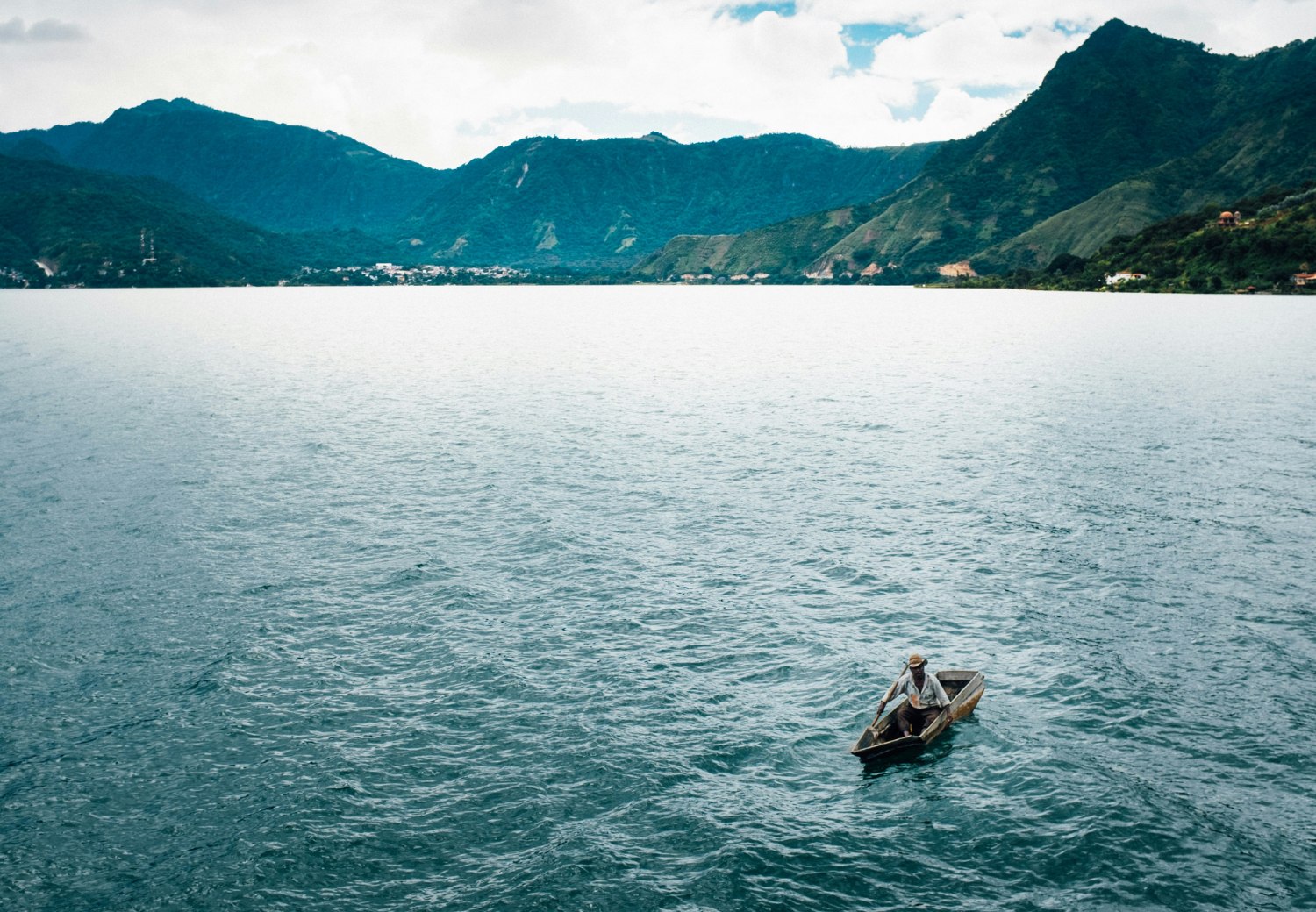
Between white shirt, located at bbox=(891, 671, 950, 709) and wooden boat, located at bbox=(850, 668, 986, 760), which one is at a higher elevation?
white shirt, located at bbox=(891, 671, 950, 709)

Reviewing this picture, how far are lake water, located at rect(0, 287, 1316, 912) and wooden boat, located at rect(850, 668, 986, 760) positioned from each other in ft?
2.49

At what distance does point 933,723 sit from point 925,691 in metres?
1.32

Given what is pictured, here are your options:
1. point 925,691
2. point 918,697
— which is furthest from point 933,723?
point 925,691

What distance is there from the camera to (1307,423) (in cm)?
9300

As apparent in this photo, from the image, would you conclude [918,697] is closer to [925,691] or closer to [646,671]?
[925,691]

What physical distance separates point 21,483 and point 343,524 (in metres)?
31.3

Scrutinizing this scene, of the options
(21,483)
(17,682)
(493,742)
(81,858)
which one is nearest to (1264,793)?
(493,742)

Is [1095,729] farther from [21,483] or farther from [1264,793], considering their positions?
[21,483]

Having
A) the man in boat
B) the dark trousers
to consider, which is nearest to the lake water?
the dark trousers

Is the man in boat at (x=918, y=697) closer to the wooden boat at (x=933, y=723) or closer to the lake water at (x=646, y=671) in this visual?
the wooden boat at (x=933, y=723)

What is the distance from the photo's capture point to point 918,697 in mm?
31922

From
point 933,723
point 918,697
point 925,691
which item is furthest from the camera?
point 925,691

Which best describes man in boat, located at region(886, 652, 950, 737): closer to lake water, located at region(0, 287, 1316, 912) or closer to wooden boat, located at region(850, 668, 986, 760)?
wooden boat, located at region(850, 668, 986, 760)

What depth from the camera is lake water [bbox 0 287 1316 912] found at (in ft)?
82.4
